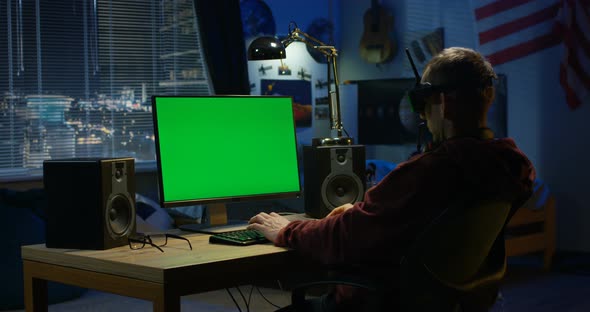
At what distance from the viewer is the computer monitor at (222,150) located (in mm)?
2475

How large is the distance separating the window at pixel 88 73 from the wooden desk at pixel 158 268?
3070 mm

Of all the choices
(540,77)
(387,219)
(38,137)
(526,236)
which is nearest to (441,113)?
(387,219)

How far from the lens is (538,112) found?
5.95 m

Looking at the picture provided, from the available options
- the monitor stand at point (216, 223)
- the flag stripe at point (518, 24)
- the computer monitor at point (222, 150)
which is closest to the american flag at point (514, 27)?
the flag stripe at point (518, 24)

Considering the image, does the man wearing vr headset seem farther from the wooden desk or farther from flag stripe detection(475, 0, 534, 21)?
flag stripe detection(475, 0, 534, 21)

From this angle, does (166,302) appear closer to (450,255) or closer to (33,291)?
(33,291)

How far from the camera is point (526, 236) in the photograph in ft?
17.3

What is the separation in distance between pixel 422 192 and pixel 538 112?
14.5 feet

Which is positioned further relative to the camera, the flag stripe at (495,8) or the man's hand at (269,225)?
the flag stripe at (495,8)

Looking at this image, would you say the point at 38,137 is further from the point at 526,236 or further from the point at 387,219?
the point at 387,219

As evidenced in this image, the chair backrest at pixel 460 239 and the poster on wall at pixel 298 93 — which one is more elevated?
the poster on wall at pixel 298 93

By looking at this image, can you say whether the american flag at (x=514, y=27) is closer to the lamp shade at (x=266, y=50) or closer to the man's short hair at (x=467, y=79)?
the lamp shade at (x=266, y=50)

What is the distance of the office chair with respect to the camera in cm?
175

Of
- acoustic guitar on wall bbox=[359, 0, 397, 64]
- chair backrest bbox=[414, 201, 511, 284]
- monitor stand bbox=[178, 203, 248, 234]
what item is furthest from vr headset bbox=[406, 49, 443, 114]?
acoustic guitar on wall bbox=[359, 0, 397, 64]
